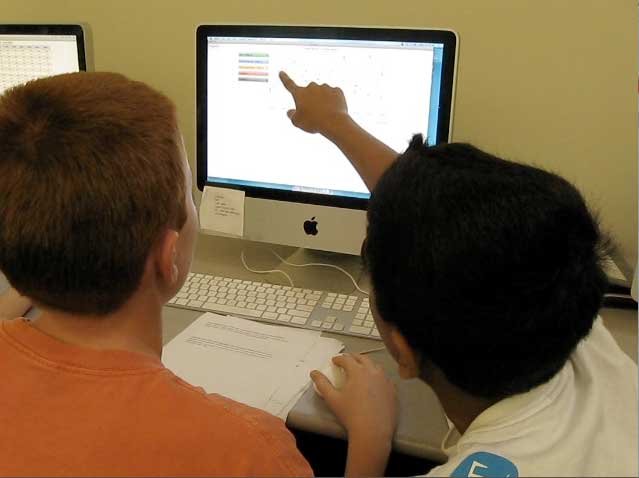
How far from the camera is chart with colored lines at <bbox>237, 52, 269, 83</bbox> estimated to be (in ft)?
3.93

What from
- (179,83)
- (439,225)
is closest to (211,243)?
(179,83)

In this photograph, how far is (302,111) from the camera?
3.72ft

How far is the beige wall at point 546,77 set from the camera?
1195mm

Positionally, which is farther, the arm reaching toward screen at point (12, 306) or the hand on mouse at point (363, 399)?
the arm reaching toward screen at point (12, 306)

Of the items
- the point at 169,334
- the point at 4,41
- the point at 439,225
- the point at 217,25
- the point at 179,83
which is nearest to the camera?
the point at 439,225

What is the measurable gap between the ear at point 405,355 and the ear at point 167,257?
0.88ft

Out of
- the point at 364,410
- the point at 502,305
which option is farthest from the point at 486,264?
the point at 364,410

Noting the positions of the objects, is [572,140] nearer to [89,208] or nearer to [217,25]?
[217,25]

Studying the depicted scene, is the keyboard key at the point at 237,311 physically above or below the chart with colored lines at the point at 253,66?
below

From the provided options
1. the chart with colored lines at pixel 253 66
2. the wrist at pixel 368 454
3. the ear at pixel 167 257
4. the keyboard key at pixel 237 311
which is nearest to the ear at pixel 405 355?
the wrist at pixel 368 454

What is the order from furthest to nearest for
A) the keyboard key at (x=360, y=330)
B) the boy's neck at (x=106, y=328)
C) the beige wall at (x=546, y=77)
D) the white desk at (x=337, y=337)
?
the beige wall at (x=546, y=77) < the keyboard key at (x=360, y=330) < the white desk at (x=337, y=337) < the boy's neck at (x=106, y=328)

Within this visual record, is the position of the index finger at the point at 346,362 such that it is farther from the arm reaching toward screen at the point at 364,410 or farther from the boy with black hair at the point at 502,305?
the boy with black hair at the point at 502,305

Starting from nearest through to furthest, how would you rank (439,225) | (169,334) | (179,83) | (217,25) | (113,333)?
1. (439,225)
2. (113,333)
3. (169,334)
4. (217,25)
5. (179,83)

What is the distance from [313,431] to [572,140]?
809mm
